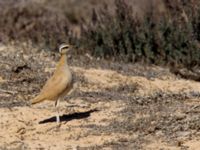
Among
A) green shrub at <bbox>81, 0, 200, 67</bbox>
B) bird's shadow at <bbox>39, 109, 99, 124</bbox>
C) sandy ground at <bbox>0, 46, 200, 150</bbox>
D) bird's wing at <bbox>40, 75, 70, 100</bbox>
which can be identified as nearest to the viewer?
sandy ground at <bbox>0, 46, 200, 150</bbox>

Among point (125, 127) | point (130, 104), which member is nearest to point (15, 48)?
point (130, 104)

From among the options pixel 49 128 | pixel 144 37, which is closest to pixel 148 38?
pixel 144 37

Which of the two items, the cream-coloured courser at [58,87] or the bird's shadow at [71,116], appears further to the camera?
the bird's shadow at [71,116]

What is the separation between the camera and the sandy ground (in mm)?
8258

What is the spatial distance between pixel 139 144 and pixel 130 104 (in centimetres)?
169

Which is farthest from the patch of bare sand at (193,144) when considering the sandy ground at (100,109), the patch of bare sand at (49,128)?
the patch of bare sand at (49,128)

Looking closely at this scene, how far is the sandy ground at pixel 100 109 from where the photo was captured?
8.26m

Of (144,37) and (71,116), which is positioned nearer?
(71,116)

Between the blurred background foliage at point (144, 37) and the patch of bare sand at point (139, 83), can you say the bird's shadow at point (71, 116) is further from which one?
the blurred background foliage at point (144, 37)

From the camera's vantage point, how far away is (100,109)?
377 inches

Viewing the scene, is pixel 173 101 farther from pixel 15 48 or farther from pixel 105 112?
pixel 15 48

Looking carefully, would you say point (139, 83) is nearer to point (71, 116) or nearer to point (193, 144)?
point (71, 116)

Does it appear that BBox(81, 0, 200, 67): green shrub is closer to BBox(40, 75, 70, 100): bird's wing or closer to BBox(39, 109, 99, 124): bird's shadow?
BBox(39, 109, 99, 124): bird's shadow

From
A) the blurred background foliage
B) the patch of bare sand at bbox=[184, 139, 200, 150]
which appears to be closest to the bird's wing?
the patch of bare sand at bbox=[184, 139, 200, 150]
